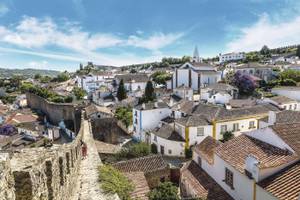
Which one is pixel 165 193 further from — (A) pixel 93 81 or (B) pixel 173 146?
(A) pixel 93 81

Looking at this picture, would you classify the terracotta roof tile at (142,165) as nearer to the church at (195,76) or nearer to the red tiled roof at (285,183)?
the red tiled roof at (285,183)

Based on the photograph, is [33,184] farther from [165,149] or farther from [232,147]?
[165,149]

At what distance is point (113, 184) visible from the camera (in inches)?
396

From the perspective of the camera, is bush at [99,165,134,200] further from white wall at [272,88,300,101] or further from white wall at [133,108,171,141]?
white wall at [272,88,300,101]

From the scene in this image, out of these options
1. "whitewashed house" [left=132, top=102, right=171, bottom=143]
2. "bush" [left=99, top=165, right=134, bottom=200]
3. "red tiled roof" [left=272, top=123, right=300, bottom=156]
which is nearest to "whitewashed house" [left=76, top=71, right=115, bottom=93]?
"whitewashed house" [left=132, top=102, right=171, bottom=143]

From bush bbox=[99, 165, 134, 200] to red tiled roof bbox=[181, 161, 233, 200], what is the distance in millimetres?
3861

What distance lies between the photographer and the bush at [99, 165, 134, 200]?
31.5ft

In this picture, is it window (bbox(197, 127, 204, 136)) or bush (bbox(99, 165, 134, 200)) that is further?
window (bbox(197, 127, 204, 136))

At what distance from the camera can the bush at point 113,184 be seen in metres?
9.60

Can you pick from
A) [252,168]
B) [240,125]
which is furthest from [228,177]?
[240,125]

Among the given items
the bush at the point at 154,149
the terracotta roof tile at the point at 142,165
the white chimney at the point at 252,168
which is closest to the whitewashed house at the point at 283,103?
the bush at the point at 154,149

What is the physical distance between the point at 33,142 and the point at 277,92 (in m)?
35.2

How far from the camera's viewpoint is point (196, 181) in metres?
14.3

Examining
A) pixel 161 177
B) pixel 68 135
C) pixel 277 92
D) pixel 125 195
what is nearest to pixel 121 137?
pixel 68 135
